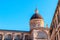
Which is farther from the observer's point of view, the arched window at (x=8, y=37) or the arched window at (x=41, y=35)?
the arched window at (x=8, y=37)

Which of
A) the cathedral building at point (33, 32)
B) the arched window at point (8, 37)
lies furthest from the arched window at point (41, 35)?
the arched window at point (8, 37)

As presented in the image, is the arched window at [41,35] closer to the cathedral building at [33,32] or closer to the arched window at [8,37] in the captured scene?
the cathedral building at [33,32]

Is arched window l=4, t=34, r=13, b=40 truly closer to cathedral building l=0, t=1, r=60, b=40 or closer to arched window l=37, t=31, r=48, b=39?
cathedral building l=0, t=1, r=60, b=40

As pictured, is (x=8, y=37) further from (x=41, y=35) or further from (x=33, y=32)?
(x=41, y=35)

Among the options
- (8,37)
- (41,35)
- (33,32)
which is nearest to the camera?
(33,32)

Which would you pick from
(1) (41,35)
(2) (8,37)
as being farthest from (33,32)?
(2) (8,37)

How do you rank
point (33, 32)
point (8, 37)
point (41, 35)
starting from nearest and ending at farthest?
point (33, 32) → point (41, 35) → point (8, 37)

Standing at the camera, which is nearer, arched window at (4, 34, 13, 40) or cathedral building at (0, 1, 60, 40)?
cathedral building at (0, 1, 60, 40)

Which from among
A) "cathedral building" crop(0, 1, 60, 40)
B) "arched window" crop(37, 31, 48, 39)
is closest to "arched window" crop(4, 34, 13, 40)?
"cathedral building" crop(0, 1, 60, 40)

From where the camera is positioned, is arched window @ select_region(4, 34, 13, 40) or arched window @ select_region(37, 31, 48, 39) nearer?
arched window @ select_region(37, 31, 48, 39)

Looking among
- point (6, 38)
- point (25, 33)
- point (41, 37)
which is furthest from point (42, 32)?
point (6, 38)

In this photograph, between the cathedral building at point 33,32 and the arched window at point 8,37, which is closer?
the cathedral building at point 33,32

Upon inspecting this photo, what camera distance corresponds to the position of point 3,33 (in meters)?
59.6

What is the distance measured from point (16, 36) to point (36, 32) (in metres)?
7.76
